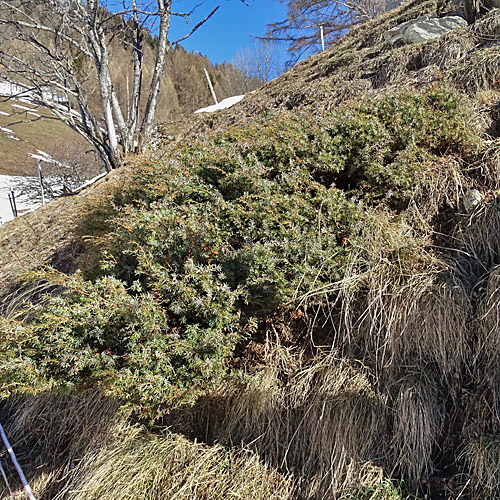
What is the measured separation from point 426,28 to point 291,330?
429cm

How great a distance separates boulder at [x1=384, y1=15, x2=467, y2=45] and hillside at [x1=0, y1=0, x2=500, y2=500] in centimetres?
210

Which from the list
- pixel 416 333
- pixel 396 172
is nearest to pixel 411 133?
pixel 396 172

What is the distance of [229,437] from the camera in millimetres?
Result: 1934

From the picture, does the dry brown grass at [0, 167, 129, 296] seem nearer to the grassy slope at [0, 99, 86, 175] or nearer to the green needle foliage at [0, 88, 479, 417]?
the green needle foliage at [0, 88, 479, 417]

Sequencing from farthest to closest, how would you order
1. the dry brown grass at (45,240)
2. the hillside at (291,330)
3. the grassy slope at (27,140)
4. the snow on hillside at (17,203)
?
1. the grassy slope at (27,140)
2. the snow on hillside at (17,203)
3. the dry brown grass at (45,240)
4. the hillside at (291,330)

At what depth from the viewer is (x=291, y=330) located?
2168 millimetres

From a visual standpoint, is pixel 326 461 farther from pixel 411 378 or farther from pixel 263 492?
pixel 411 378

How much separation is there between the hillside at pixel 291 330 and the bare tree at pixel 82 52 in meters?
3.24

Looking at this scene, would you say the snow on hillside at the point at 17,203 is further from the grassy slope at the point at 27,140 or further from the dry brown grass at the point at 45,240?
the dry brown grass at the point at 45,240

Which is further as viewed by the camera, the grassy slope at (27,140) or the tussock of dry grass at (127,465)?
the grassy slope at (27,140)

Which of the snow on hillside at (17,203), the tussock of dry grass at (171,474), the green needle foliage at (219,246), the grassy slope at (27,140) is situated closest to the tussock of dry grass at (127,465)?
the tussock of dry grass at (171,474)

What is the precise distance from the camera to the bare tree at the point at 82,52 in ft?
15.1

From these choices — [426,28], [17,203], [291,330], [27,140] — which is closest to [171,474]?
[291,330]

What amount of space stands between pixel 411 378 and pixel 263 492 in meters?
0.96
